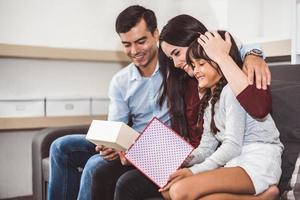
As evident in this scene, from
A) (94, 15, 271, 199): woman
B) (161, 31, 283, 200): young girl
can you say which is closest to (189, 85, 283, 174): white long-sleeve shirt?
A: (161, 31, 283, 200): young girl

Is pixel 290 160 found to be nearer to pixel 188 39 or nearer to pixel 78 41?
pixel 188 39

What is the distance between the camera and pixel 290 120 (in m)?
1.23

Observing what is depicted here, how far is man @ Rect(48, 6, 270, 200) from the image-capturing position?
4.95 ft

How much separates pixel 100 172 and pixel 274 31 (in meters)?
1.25

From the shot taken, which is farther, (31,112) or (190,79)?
(31,112)

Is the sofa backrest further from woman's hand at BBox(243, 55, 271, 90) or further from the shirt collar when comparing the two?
the shirt collar

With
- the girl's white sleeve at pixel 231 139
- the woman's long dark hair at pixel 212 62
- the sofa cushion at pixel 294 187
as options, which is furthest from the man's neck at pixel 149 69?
the sofa cushion at pixel 294 187

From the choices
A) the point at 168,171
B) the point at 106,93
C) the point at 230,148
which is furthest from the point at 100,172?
the point at 106,93

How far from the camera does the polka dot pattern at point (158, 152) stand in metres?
1.13

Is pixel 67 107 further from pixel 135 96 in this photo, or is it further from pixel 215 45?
pixel 215 45

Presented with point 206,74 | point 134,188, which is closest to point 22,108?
point 134,188

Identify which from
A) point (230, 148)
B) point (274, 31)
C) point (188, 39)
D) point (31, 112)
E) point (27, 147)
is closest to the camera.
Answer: point (230, 148)

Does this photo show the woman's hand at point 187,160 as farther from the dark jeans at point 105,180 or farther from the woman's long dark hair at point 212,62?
the dark jeans at point 105,180

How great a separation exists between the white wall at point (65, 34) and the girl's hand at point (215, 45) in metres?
0.87
